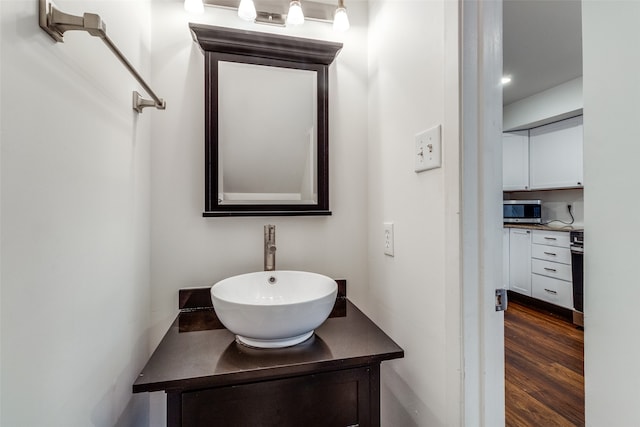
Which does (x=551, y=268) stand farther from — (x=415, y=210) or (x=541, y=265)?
(x=415, y=210)

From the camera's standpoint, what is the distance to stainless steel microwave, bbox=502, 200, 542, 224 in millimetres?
3566

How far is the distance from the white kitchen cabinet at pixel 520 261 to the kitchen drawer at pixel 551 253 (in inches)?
3.7

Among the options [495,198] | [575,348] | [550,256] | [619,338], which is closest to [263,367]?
[495,198]

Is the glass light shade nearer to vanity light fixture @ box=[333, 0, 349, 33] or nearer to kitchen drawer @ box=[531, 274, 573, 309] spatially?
vanity light fixture @ box=[333, 0, 349, 33]

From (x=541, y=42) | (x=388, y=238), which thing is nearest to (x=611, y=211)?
(x=388, y=238)

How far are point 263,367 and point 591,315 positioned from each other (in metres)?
1.10

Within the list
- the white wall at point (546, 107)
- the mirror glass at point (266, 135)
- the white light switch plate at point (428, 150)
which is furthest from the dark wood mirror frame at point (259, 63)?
the white wall at point (546, 107)

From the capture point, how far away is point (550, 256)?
3135 millimetres

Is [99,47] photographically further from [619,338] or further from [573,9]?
[573,9]

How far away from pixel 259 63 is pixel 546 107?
3605 millimetres

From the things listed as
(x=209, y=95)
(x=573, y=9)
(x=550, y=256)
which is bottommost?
(x=550, y=256)

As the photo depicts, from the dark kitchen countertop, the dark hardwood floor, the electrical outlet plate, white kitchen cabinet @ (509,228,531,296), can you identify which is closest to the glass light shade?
the electrical outlet plate

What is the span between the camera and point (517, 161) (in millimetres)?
3797

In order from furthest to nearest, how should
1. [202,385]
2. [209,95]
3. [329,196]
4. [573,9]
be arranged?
[573,9] → [329,196] → [209,95] → [202,385]
